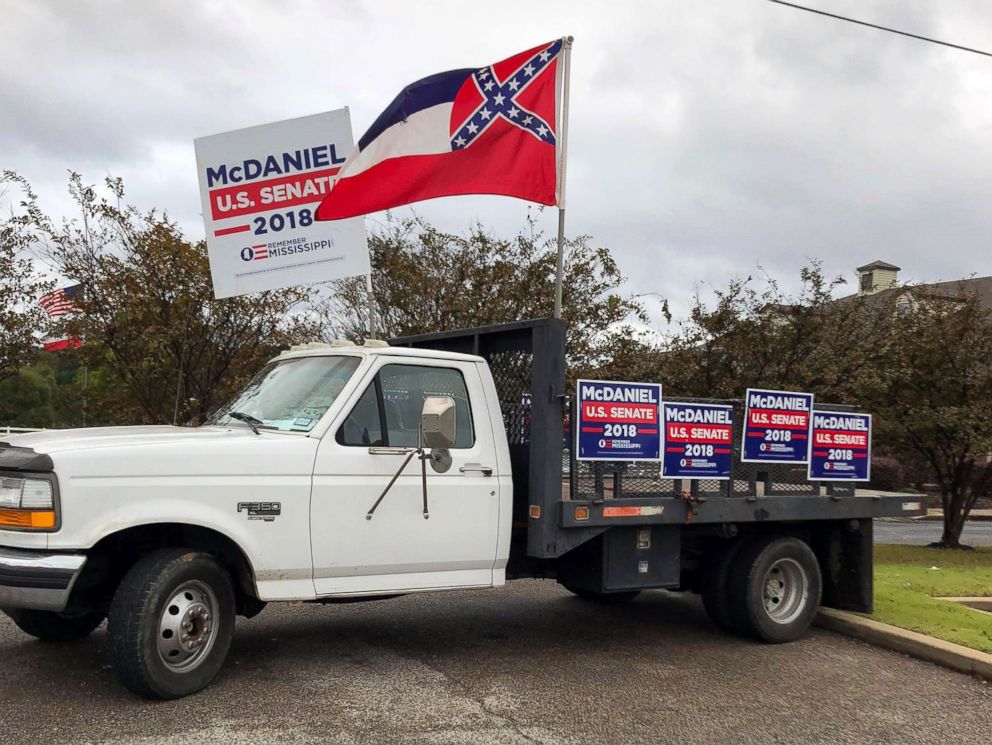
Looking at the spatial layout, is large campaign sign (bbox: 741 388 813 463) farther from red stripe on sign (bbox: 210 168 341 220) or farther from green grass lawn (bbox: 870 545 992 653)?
red stripe on sign (bbox: 210 168 341 220)

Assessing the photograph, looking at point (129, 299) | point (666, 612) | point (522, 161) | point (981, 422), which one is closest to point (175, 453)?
point (522, 161)

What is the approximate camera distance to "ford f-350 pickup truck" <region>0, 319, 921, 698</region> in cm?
495

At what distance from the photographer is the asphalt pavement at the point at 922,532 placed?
65.6ft

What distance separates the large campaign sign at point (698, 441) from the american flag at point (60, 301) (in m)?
10.3

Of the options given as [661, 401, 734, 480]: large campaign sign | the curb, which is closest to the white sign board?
[661, 401, 734, 480]: large campaign sign

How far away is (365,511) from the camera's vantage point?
18.8 feet

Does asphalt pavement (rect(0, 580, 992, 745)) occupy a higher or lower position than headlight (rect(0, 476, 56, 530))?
lower

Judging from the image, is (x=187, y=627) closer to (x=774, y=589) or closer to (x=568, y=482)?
(x=568, y=482)

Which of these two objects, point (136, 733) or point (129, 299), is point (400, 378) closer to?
point (136, 733)

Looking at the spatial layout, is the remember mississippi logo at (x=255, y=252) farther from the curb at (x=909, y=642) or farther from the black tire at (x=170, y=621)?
the curb at (x=909, y=642)

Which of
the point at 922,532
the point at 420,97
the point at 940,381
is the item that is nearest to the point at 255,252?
the point at 420,97

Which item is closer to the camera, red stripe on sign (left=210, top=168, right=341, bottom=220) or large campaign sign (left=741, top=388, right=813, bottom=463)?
large campaign sign (left=741, top=388, right=813, bottom=463)

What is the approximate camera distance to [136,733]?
4633 mm

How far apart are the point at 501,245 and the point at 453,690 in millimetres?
10932
